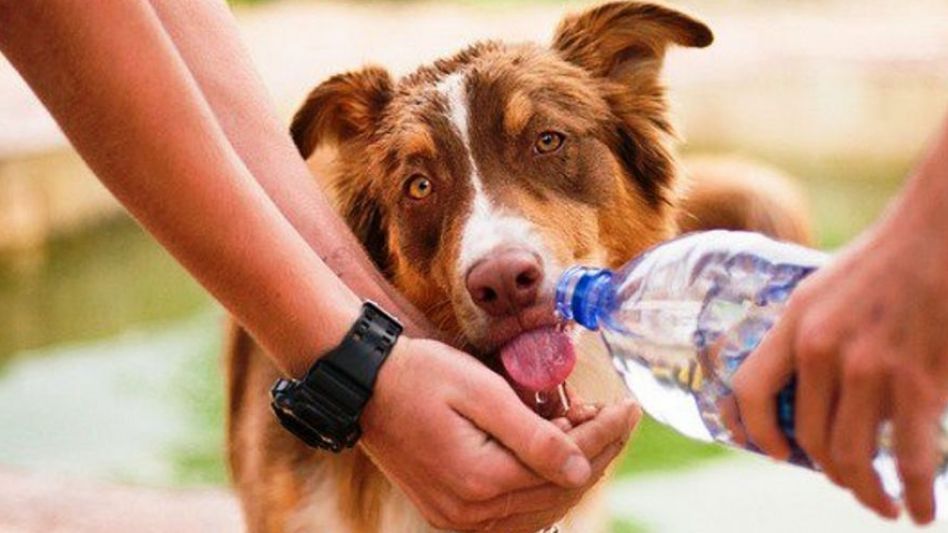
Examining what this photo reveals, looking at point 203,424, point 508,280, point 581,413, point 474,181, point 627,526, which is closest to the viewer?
point 581,413

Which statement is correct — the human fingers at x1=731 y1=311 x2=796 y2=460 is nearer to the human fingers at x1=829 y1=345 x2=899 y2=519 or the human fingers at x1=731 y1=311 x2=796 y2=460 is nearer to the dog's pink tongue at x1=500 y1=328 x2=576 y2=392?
the human fingers at x1=829 y1=345 x2=899 y2=519

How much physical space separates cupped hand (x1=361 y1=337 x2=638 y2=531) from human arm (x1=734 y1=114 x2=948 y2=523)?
76 centimetres

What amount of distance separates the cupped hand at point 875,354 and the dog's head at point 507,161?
1096 mm

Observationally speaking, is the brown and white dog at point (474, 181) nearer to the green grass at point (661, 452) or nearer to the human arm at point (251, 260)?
the human arm at point (251, 260)

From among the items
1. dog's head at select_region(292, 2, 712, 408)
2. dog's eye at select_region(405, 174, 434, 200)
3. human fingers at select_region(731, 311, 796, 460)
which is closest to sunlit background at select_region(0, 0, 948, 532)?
dog's head at select_region(292, 2, 712, 408)

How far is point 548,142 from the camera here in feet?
9.09

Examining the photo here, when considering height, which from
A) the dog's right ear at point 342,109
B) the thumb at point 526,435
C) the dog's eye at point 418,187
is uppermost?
the dog's right ear at point 342,109

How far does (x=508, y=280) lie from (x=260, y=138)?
0.45 meters

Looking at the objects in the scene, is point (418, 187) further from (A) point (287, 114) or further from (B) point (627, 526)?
(A) point (287, 114)

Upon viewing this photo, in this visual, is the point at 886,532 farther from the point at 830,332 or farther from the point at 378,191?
the point at 830,332

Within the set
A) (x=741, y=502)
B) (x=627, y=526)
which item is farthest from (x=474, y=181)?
(x=741, y=502)

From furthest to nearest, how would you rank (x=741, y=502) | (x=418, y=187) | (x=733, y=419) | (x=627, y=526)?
(x=741, y=502) → (x=627, y=526) → (x=418, y=187) → (x=733, y=419)

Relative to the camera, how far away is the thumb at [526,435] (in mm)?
2021

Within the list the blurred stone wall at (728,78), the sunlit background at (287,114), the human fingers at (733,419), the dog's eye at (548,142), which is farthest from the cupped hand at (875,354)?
the blurred stone wall at (728,78)
